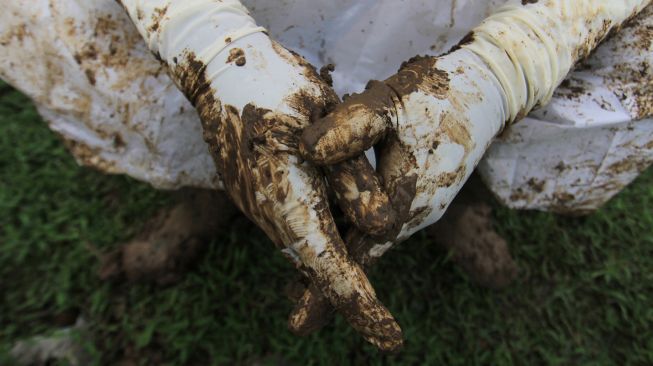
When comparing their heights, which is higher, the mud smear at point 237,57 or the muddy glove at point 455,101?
the mud smear at point 237,57

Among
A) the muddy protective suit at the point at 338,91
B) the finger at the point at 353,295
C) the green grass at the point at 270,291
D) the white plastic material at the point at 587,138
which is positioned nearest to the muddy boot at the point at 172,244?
the green grass at the point at 270,291

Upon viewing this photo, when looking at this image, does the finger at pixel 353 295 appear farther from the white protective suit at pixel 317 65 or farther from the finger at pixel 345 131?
the white protective suit at pixel 317 65

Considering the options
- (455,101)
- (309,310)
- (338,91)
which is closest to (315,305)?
(309,310)

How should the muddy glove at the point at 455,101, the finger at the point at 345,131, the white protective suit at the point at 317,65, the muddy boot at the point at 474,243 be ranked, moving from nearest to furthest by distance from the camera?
the finger at the point at 345,131
the muddy glove at the point at 455,101
the white protective suit at the point at 317,65
the muddy boot at the point at 474,243

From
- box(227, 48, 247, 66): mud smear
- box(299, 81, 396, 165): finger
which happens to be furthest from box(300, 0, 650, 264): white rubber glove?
box(227, 48, 247, 66): mud smear

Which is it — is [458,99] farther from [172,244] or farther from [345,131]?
[172,244]
